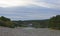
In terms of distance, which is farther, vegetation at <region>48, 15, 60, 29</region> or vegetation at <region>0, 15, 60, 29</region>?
vegetation at <region>48, 15, 60, 29</region>

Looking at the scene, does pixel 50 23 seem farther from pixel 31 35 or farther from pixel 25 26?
pixel 31 35

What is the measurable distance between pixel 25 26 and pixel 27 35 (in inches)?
211

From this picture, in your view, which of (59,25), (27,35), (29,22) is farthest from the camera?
(59,25)

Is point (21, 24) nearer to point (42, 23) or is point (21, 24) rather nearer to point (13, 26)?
point (13, 26)

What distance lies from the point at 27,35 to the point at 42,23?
5054 mm

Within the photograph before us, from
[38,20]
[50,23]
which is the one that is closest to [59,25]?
[50,23]

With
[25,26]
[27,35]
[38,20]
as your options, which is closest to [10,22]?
[25,26]

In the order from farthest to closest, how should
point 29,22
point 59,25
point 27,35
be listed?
1. point 59,25
2. point 29,22
3. point 27,35

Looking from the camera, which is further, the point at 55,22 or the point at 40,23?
the point at 55,22

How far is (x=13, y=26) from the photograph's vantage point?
18609 mm

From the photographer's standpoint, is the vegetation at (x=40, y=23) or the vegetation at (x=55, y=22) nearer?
the vegetation at (x=40, y=23)

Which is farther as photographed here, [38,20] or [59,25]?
[59,25]

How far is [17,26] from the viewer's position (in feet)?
60.5

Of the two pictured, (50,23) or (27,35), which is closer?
(27,35)
